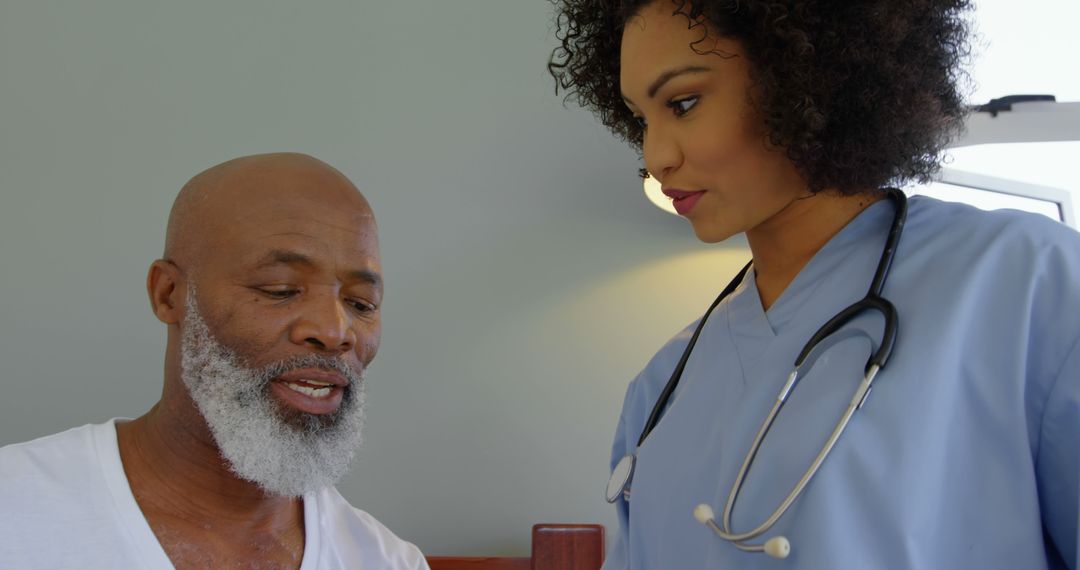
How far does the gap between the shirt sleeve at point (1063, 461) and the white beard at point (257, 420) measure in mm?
820

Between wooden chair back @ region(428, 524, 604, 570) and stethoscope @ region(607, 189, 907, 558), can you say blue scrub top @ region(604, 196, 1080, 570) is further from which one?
wooden chair back @ region(428, 524, 604, 570)

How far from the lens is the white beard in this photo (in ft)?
3.81

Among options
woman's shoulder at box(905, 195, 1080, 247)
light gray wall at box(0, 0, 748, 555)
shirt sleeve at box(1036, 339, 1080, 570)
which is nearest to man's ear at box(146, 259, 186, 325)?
light gray wall at box(0, 0, 748, 555)

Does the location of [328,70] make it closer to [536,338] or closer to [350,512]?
[536,338]

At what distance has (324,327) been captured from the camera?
1.17 meters

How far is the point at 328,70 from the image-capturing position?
1877mm

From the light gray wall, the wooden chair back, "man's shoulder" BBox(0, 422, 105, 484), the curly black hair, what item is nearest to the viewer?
the curly black hair

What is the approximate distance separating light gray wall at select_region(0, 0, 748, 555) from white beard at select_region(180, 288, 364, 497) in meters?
0.54

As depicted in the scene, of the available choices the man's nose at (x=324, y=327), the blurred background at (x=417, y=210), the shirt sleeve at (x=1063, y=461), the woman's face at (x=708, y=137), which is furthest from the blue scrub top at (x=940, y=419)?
the blurred background at (x=417, y=210)

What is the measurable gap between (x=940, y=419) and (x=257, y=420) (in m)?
0.81

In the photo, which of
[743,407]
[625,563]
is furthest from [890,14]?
[625,563]

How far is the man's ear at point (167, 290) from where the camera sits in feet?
4.07

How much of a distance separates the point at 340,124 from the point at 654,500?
119cm

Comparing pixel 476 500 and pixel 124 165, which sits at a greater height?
pixel 124 165
